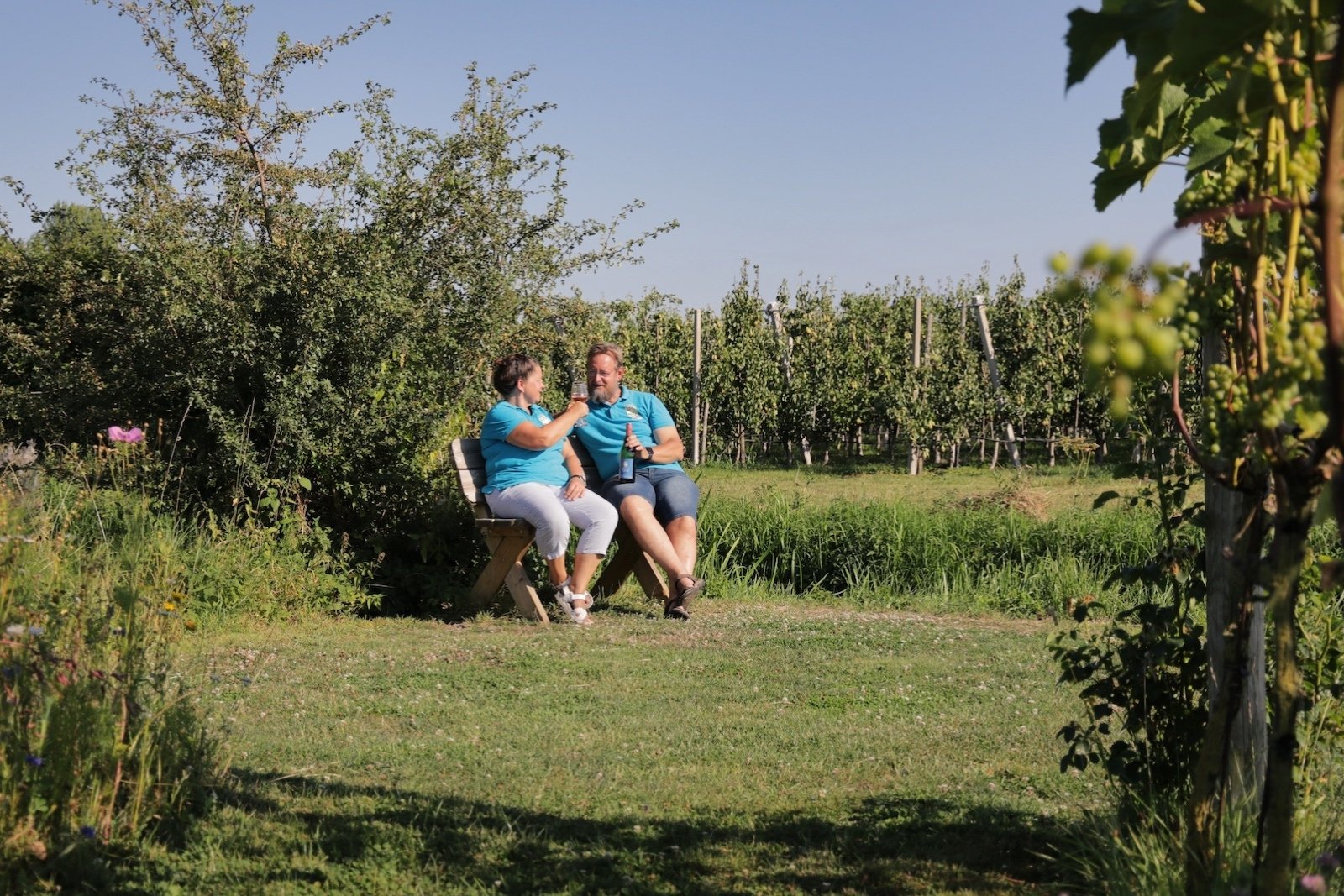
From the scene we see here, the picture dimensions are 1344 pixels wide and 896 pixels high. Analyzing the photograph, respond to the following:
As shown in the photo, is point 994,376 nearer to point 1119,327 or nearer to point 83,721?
point 83,721

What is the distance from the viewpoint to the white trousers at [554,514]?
682 cm

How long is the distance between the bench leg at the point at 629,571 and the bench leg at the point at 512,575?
60 cm

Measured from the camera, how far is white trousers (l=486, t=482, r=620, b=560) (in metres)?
6.82

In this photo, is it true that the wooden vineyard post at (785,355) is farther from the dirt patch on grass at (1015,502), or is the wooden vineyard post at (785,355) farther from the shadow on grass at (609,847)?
the shadow on grass at (609,847)

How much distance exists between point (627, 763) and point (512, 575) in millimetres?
2887

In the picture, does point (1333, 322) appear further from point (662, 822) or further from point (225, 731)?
point (225, 731)

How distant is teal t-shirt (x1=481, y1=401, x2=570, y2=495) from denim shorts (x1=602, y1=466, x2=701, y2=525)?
0.37m

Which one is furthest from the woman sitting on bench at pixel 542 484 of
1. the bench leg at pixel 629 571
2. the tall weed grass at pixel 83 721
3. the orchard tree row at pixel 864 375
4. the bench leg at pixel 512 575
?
the orchard tree row at pixel 864 375

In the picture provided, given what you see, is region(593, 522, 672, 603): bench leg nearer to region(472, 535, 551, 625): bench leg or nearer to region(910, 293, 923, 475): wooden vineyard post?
region(472, 535, 551, 625): bench leg

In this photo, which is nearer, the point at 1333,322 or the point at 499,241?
the point at 1333,322

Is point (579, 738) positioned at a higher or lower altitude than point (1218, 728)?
lower

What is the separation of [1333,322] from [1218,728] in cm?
140

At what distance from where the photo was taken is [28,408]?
779 cm

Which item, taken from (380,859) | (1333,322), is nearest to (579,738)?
(380,859)
